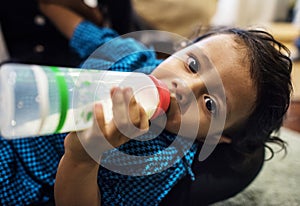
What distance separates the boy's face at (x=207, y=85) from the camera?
71 cm

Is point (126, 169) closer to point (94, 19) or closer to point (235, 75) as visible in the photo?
point (235, 75)

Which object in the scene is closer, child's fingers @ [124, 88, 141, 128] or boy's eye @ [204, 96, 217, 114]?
child's fingers @ [124, 88, 141, 128]

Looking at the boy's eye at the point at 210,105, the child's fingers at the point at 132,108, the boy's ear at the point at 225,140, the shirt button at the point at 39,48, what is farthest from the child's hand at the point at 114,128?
the shirt button at the point at 39,48

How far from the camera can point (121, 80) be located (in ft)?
2.05

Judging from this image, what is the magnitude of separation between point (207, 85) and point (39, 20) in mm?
649

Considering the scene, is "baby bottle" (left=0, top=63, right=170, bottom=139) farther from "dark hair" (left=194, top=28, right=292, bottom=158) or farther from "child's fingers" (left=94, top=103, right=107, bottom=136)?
"dark hair" (left=194, top=28, right=292, bottom=158)

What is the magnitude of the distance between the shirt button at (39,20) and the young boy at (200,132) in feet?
1.09

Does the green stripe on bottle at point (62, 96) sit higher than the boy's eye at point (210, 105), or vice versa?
the green stripe on bottle at point (62, 96)

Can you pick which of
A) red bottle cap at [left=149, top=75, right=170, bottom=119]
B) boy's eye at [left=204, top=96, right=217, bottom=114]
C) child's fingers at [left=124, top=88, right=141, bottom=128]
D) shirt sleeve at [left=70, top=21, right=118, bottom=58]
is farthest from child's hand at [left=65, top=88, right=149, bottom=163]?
shirt sleeve at [left=70, top=21, right=118, bottom=58]

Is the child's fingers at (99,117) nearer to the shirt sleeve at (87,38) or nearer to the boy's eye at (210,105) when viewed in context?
the boy's eye at (210,105)

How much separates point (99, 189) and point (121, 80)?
0.77 feet

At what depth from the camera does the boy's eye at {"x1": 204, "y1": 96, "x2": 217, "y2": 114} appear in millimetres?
738

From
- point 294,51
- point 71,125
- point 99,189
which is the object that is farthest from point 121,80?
point 294,51

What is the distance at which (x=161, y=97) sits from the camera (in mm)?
646
